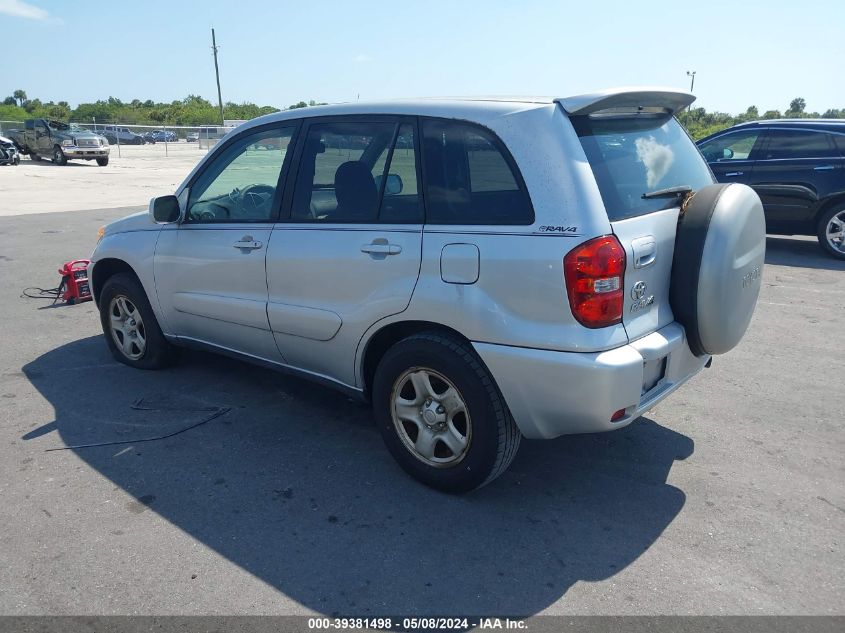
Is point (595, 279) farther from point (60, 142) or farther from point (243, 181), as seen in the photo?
point (60, 142)

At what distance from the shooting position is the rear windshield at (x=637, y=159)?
126 inches

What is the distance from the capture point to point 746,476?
3752 mm

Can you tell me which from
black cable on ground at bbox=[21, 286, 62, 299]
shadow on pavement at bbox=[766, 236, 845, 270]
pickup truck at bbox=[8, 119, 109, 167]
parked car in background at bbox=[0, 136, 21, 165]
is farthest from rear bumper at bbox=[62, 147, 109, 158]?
shadow on pavement at bbox=[766, 236, 845, 270]

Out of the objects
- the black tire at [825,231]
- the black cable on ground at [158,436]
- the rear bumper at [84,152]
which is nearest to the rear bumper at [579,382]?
the black cable on ground at [158,436]

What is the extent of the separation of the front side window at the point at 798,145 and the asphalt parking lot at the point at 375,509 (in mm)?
5509

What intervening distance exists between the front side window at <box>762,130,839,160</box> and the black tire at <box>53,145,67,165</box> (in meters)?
26.7

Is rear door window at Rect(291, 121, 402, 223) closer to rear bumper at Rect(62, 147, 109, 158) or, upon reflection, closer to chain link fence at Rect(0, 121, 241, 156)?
rear bumper at Rect(62, 147, 109, 158)

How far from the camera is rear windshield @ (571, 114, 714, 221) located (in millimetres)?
3189

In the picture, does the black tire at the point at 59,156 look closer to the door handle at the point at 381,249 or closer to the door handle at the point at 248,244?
the door handle at the point at 248,244

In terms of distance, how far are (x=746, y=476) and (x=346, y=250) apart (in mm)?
2430

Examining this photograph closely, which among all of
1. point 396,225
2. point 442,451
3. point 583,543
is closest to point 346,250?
point 396,225

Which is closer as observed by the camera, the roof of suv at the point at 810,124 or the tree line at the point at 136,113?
the roof of suv at the point at 810,124

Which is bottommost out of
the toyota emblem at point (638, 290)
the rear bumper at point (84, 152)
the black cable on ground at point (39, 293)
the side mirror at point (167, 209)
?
the black cable on ground at point (39, 293)

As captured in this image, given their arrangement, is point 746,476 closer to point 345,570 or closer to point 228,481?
point 345,570
